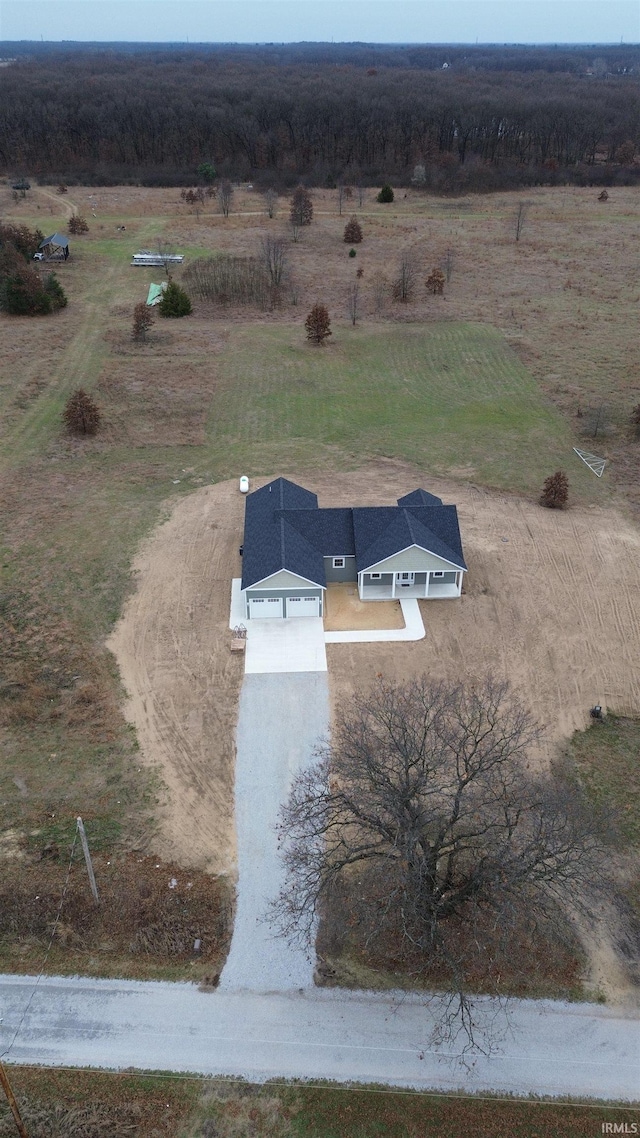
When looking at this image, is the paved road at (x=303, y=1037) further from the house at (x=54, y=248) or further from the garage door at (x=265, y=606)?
the house at (x=54, y=248)


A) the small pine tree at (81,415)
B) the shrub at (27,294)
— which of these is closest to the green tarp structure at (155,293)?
the shrub at (27,294)

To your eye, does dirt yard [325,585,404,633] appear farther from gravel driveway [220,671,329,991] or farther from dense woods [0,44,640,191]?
dense woods [0,44,640,191]

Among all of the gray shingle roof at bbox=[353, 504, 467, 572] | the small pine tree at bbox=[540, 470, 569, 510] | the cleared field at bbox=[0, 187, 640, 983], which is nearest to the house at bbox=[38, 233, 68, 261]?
the cleared field at bbox=[0, 187, 640, 983]

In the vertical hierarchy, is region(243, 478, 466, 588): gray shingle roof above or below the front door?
above

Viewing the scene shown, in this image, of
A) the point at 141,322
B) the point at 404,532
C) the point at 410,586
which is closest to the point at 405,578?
the point at 410,586

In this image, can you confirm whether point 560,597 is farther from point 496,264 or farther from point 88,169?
point 88,169

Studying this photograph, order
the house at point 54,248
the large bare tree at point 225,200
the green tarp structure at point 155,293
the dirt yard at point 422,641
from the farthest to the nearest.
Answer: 1. the large bare tree at point 225,200
2. the house at point 54,248
3. the green tarp structure at point 155,293
4. the dirt yard at point 422,641
